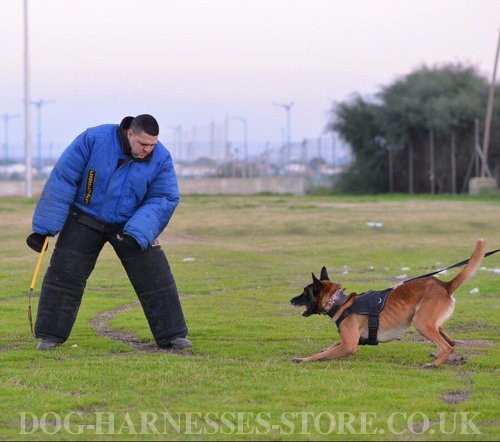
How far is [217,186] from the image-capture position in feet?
225

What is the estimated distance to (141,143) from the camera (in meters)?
10.3

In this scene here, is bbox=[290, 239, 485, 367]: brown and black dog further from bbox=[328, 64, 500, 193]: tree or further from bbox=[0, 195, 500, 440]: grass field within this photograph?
bbox=[328, 64, 500, 193]: tree

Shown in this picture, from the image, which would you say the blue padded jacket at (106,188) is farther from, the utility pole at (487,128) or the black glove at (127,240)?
the utility pole at (487,128)

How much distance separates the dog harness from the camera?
33.1 ft

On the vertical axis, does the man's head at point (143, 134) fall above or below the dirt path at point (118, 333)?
above

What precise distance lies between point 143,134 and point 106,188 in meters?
0.71

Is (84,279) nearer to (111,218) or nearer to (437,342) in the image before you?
(111,218)

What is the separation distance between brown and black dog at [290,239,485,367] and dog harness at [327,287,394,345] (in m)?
A: 0.03

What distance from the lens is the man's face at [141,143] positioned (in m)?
10.3

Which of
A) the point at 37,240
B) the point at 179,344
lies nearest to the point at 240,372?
the point at 179,344


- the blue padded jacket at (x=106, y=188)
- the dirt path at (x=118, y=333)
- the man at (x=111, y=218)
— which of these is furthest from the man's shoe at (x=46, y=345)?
the blue padded jacket at (x=106, y=188)

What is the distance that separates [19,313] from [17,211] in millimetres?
24604

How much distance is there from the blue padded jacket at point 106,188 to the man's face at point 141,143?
133 millimetres

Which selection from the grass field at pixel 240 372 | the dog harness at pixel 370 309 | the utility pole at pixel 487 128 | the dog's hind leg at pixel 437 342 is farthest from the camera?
the utility pole at pixel 487 128
